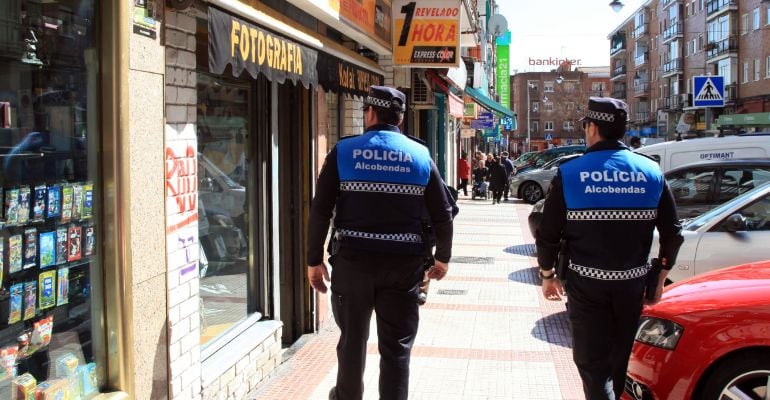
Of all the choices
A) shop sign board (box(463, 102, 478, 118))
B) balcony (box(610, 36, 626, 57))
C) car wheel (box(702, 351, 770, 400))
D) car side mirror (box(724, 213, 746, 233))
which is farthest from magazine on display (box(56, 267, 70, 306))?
balcony (box(610, 36, 626, 57))

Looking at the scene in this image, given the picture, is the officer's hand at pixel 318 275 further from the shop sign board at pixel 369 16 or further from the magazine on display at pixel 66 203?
the shop sign board at pixel 369 16

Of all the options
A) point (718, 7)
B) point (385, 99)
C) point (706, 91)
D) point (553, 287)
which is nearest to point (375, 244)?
point (385, 99)

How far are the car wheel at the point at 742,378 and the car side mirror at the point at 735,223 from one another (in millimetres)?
3258

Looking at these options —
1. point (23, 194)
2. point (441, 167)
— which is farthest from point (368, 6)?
point (441, 167)

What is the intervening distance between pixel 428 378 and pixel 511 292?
12.1 ft

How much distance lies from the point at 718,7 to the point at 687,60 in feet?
34.7

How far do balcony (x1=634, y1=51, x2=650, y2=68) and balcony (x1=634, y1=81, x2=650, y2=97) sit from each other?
6.51 ft

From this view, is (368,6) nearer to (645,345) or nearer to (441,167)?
(645,345)

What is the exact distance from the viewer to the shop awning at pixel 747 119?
141 ft

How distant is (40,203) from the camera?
3111 millimetres

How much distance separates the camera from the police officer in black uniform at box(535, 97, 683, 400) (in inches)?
148

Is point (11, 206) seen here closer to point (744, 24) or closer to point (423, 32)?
point (423, 32)

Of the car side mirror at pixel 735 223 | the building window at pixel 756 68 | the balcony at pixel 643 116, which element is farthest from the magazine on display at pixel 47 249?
the balcony at pixel 643 116

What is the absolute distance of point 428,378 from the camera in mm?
5711
